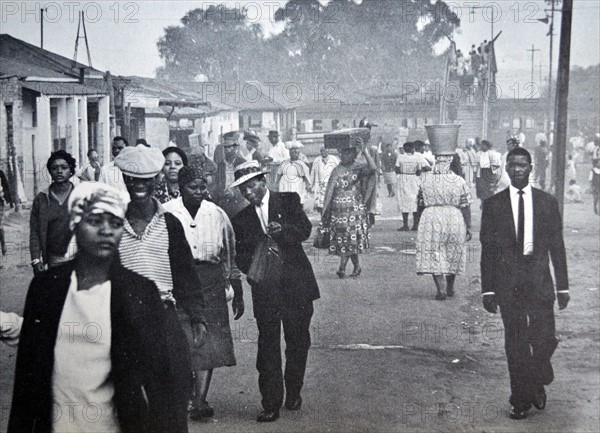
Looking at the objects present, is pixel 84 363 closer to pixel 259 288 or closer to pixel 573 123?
pixel 259 288

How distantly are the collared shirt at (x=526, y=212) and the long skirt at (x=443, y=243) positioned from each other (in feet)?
12.9

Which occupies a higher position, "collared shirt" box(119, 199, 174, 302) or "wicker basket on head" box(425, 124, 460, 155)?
"wicker basket on head" box(425, 124, 460, 155)

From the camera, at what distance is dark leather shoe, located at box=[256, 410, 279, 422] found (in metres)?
5.96

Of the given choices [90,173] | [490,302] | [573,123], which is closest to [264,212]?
[490,302]

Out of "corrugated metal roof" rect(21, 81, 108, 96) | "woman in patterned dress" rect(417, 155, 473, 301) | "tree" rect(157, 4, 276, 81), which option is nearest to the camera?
"woman in patterned dress" rect(417, 155, 473, 301)

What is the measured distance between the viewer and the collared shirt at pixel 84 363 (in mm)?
3561

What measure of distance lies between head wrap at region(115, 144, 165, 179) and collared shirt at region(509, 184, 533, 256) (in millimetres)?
2546

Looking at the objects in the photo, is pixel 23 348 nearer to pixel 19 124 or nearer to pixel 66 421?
pixel 66 421

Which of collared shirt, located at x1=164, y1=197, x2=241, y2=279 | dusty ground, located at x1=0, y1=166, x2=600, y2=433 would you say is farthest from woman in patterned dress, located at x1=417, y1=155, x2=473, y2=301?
collared shirt, located at x1=164, y1=197, x2=241, y2=279

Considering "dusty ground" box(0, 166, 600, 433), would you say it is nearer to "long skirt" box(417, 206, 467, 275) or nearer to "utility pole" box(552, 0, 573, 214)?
"long skirt" box(417, 206, 467, 275)

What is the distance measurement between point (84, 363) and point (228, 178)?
24.5 ft

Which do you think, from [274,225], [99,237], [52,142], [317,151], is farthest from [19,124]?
[317,151]

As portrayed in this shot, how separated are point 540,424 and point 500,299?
863 mm

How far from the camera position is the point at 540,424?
233 inches
